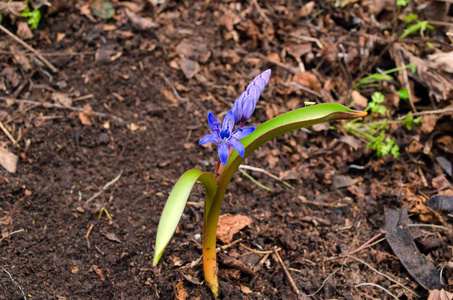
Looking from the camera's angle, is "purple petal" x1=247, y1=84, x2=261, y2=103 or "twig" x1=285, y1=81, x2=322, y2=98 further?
"twig" x1=285, y1=81, x2=322, y2=98

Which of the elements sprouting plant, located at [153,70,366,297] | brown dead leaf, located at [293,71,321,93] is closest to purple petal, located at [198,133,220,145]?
sprouting plant, located at [153,70,366,297]

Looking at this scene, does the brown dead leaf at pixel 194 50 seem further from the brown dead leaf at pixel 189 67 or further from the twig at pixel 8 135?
the twig at pixel 8 135

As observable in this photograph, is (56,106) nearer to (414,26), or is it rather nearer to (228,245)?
(228,245)

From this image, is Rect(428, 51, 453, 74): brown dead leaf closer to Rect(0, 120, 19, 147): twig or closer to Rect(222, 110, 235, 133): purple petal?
Rect(222, 110, 235, 133): purple petal

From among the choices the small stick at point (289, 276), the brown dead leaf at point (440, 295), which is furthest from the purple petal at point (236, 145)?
the brown dead leaf at point (440, 295)

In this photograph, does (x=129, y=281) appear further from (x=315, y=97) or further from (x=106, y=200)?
(x=315, y=97)

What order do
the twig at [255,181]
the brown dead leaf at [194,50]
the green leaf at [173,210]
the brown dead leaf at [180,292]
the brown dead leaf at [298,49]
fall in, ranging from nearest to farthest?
1. the green leaf at [173,210]
2. the brown dead leaf at [180,292]
3. the twig at [255,181]
4. the brown dead leaf at [194,50]
5. the brown dead leaf at [298,49]
